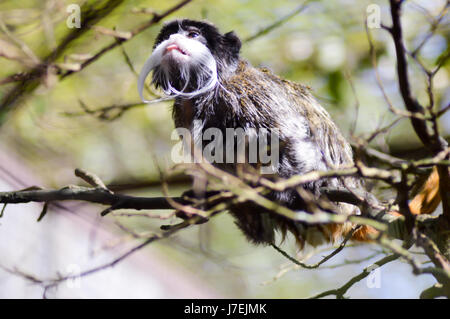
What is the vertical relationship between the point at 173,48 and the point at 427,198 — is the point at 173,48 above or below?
above

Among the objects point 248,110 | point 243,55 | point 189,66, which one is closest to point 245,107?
point 248,110

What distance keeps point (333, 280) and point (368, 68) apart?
2.88m

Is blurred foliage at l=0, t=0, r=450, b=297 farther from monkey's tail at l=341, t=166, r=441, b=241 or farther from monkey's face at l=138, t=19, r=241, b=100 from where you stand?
monkey's tail at l=341, t=166, r=441, b=241

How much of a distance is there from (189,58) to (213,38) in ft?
0.85

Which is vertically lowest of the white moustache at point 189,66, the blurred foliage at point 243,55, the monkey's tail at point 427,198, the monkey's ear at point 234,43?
the monkey's tail at point 427,198

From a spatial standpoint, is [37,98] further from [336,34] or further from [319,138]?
[336,34]

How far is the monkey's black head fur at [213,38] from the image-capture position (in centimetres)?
295

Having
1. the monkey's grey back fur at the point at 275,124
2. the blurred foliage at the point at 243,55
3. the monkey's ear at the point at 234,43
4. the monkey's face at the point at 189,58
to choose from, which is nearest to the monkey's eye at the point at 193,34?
the monkey's face at the point at 189,58

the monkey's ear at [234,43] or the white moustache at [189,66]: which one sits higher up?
the monkey's ear at [234,43]

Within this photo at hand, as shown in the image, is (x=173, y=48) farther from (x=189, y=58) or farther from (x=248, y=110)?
(x=248, y=110)

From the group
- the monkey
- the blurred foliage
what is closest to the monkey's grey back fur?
the monkey

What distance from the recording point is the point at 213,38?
2.99m

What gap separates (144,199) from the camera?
2.24 meters

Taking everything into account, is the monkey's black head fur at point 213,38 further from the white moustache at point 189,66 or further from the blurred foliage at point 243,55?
the blurred foliage at point 243,55
